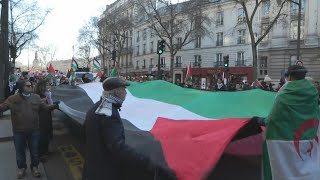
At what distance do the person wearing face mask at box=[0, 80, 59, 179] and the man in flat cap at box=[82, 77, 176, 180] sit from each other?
389cm

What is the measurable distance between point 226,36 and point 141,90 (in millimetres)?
58675

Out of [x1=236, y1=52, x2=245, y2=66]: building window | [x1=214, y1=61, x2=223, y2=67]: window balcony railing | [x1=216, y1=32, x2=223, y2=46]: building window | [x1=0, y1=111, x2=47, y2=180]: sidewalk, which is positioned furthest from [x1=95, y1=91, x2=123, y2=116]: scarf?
[x1=216, y1=32, x2=223, y2=46]: building window

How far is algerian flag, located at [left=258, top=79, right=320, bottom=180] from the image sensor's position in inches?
172

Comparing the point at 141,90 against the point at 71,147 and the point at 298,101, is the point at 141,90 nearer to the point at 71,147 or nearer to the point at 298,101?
the point at 71,147

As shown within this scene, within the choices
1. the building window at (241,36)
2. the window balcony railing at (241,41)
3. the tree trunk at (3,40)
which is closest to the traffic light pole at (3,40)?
the tree trunk at (3,40)

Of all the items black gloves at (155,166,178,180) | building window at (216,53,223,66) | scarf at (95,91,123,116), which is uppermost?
building window at (216,53,223,66)

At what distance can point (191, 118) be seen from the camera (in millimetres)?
5707

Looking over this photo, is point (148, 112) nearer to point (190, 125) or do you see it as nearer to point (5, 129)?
point (190, 125)

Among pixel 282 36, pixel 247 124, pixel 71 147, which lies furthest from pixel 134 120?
pixel 282 36

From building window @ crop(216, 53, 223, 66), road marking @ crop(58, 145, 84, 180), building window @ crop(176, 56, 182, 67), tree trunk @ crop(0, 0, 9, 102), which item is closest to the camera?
road marking @ crop(58, 145, 84, 180)

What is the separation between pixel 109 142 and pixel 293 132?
1926mm

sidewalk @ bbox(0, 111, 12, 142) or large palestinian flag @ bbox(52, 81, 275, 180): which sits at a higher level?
→ large palestinian flag @ bbox(52, 81, 275, 180)

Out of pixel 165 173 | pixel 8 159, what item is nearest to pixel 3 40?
pixel 8 159

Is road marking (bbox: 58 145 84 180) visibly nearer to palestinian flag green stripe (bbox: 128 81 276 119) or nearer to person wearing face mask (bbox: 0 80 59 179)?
person wearing face mask (bbox: 0 80 59 179)
